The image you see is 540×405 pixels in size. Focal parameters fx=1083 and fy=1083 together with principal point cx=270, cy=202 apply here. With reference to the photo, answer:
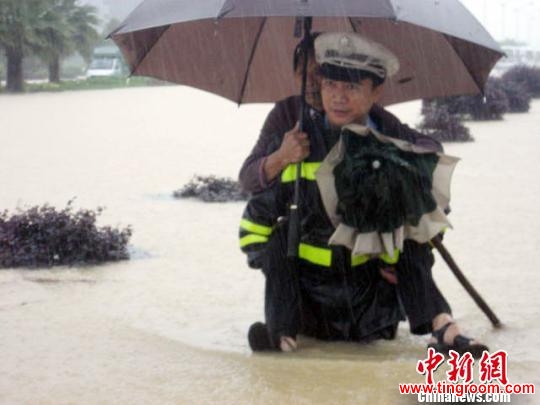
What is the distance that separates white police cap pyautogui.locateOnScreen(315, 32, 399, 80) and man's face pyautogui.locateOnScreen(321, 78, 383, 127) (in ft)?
0.25

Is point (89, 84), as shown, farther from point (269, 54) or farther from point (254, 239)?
point (254, 239)

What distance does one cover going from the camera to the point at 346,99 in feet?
16.5

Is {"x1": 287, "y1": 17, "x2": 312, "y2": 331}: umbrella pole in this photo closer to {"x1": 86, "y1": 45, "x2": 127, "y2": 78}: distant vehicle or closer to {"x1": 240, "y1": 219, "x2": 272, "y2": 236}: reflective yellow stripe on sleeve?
{"x1": 240, "y1": 219, "x2": 272, "y2": 236}: reflective yellow stripe on sleeve

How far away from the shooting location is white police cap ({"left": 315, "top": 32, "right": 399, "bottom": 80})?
4.98 m

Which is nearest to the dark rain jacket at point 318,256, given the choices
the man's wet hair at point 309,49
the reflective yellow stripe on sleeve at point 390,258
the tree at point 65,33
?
the reflective yellow stripe on sleeve at point 390,258

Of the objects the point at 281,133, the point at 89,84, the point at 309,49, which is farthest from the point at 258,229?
the point at 89,84

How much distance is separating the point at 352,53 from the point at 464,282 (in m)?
1.34

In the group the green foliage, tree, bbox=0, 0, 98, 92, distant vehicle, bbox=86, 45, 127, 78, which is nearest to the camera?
tree, bbox=0, 0, 98, 92

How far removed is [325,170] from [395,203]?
0.35 meters

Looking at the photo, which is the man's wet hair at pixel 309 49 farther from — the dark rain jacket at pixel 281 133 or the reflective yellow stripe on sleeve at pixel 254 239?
the reflective yellow stripe on sleeve at pixel 254 239

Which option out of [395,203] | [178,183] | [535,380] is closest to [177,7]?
[395,203]

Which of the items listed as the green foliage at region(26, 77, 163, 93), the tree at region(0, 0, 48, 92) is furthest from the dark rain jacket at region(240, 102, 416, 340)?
the tree at region(0, 0, 48, 92)

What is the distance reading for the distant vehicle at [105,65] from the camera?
200ft

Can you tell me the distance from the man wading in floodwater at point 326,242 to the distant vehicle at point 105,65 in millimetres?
55713
